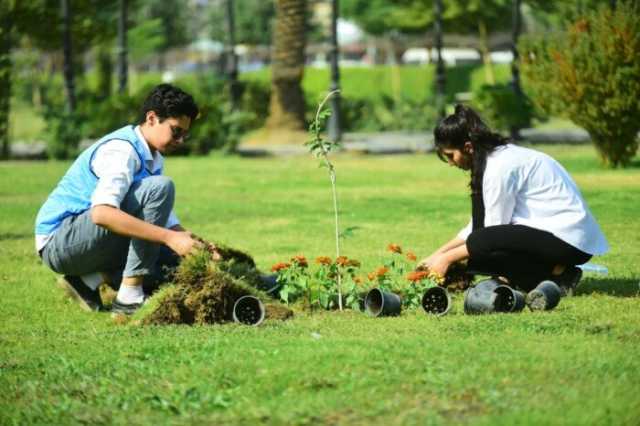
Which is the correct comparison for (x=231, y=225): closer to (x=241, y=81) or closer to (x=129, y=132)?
(x=129, y=132)

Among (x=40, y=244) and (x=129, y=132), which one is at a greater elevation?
(x=129, y=132)

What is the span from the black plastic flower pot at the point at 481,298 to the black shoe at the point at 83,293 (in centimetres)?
245

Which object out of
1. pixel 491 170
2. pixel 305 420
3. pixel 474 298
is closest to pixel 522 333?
pixel 474 298

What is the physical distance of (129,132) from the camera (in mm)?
7938

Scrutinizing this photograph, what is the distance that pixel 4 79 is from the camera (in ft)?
80.9

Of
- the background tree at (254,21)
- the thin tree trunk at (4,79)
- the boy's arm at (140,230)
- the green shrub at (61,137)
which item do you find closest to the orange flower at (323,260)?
the boy's arm at (140,230)

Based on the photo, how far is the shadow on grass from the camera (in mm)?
8487

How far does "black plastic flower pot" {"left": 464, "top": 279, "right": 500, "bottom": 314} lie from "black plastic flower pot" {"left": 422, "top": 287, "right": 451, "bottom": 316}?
0.45ft

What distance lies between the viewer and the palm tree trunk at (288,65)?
1065 inches

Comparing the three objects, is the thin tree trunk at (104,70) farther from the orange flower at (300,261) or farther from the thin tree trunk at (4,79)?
the orange flower at (300,261)

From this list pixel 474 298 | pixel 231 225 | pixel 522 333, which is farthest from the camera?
pixel 231 225

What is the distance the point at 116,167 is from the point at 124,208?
0.89 ft

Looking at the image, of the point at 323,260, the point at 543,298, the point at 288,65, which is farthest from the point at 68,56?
the point at 543,298

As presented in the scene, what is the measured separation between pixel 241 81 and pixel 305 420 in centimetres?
3307
